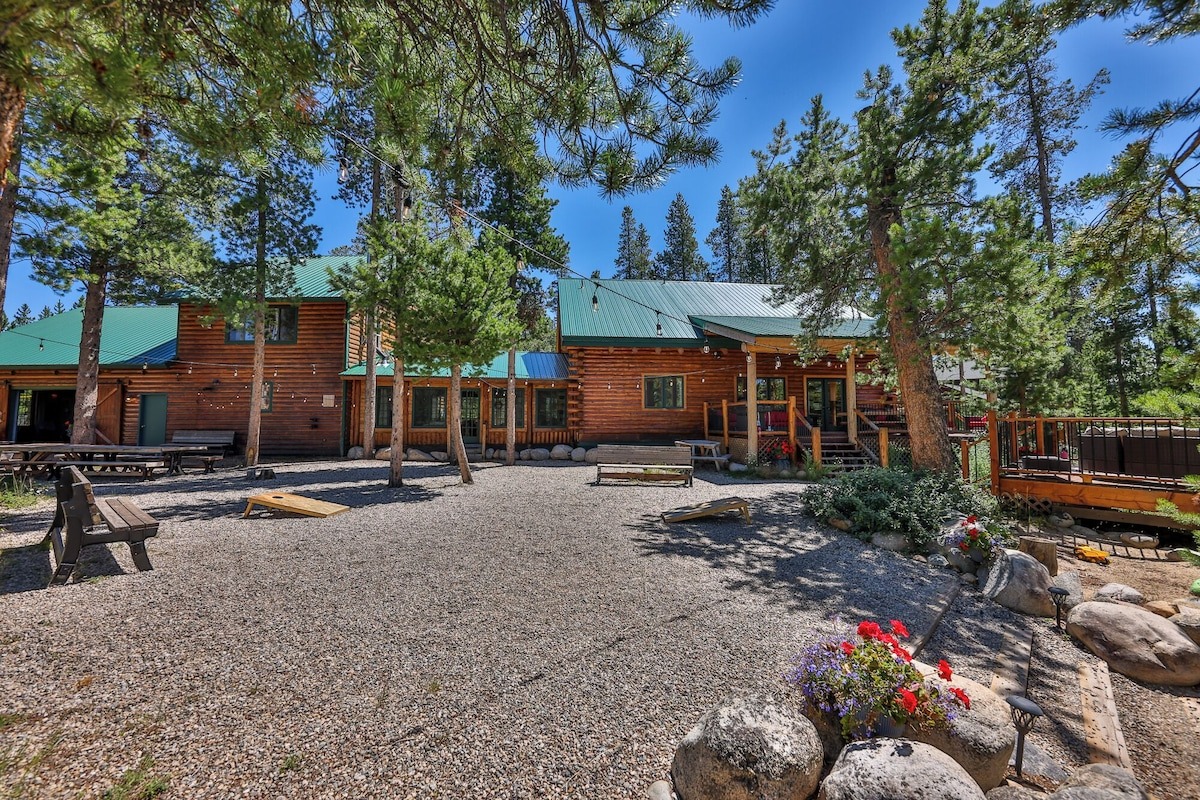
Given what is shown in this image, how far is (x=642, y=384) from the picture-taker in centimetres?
1550

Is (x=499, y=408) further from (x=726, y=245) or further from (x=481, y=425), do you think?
(x=726, y=245)

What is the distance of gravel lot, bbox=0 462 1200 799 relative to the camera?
2.00m

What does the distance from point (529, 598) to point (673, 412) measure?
1201 centimetres

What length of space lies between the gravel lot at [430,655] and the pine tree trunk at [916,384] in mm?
3624

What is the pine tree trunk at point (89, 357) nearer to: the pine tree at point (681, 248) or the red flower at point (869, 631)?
the red flower at point (869, 631)

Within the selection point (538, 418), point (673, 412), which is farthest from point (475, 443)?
point (673, 412)

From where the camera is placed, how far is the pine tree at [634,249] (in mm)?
38469

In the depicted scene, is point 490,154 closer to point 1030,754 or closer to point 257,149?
point 257,149

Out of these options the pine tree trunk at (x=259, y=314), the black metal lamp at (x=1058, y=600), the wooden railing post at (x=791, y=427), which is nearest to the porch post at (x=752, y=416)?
the wooden railing post at (x=791, y=427)

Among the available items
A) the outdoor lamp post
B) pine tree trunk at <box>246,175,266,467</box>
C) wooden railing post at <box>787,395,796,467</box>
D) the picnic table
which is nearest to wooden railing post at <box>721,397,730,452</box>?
wooden railing post at <box>787,395,796,467</box>

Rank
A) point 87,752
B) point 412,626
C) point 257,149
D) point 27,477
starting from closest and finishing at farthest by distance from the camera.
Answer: point 87,752
point 257,149
point 412,626
point 27,477

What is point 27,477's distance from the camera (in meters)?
9.90

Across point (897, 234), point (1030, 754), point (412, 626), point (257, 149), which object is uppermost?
point (897, 234)

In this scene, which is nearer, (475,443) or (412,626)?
(412,626)
